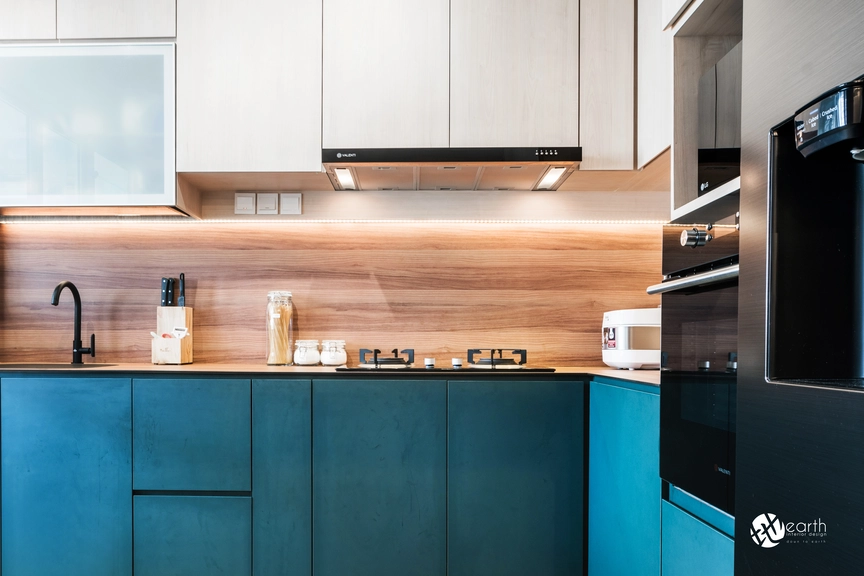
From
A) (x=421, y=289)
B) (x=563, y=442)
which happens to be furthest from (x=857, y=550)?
(x=421, y=289)

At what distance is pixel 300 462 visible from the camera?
2.09 meters

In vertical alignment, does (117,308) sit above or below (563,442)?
above

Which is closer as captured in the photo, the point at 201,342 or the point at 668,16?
the point at 668,16

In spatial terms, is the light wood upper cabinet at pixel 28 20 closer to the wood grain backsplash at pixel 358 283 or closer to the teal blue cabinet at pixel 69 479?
the wood grain backsplash at pixel 358 283

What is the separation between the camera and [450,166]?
85.4 inches

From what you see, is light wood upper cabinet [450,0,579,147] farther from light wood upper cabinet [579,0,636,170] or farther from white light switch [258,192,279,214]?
white light switch [258,192,279,214]

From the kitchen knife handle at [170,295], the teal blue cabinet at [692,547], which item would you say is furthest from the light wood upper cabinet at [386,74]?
the teal blue cabinet at [692,547]

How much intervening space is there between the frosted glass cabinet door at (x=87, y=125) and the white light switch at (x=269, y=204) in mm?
366

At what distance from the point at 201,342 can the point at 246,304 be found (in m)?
0.25

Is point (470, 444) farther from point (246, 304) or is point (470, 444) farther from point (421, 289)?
point (246, 304)

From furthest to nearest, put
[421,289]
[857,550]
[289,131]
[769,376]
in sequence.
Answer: [421,289]
[289,131]
[769,376]
[857,550]

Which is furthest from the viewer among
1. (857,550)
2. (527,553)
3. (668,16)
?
(527,553)

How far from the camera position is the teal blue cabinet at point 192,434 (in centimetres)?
209

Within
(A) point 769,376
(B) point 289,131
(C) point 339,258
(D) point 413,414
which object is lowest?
(D) point 413,414
